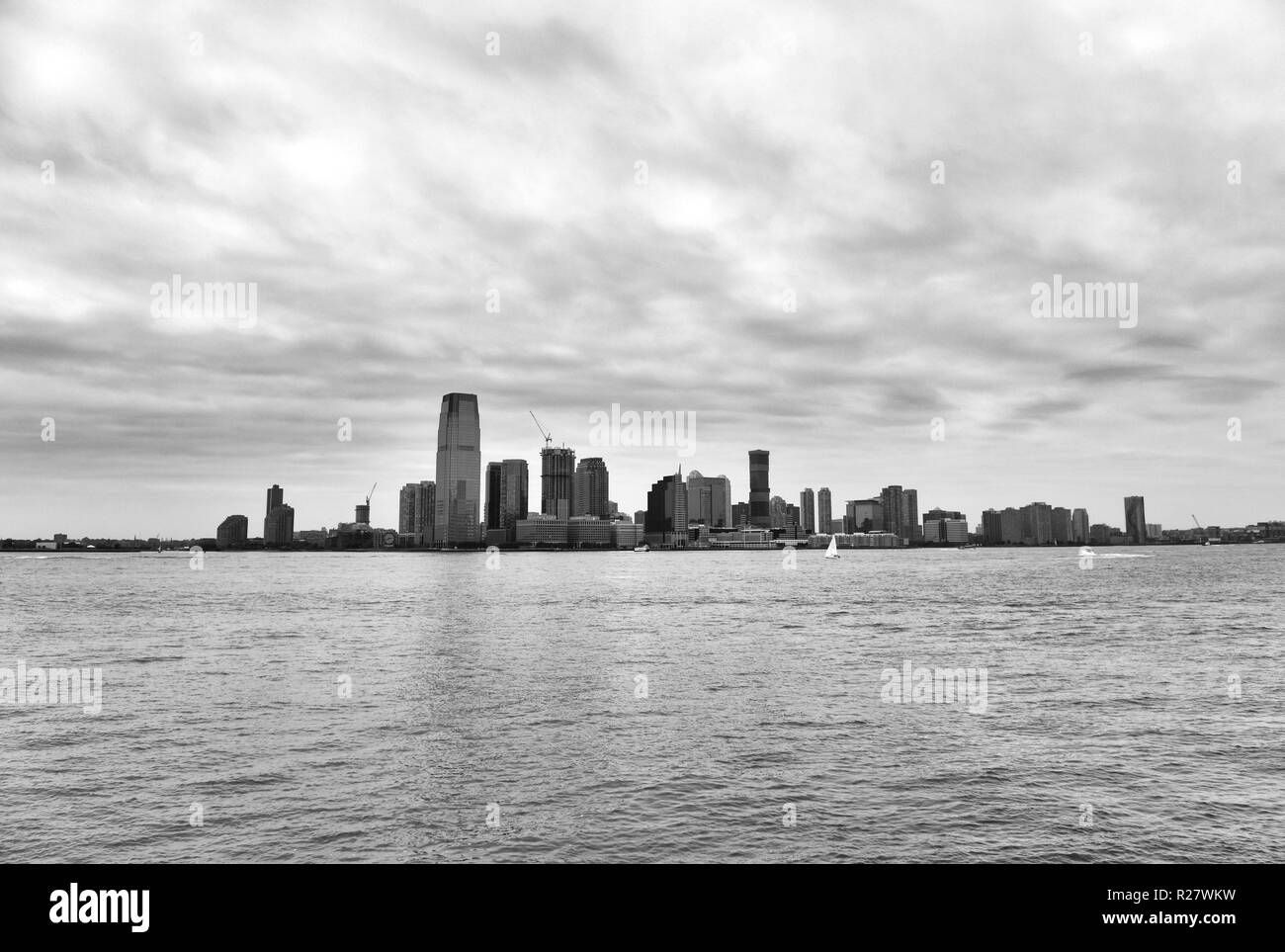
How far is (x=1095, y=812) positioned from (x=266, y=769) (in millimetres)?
27287

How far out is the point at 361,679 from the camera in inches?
2023

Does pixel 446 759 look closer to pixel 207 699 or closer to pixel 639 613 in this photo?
pixel 207 699

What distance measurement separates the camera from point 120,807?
26.6 metres

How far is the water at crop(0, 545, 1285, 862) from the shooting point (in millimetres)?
23516

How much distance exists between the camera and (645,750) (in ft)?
109

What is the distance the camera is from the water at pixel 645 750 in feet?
77.2

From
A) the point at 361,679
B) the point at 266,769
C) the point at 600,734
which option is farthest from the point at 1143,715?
the point at 361,679

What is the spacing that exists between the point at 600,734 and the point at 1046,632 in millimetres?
55044

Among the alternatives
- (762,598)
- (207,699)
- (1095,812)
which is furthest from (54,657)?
(762,598)

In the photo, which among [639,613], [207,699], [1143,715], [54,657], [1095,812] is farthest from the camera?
[639,613]
